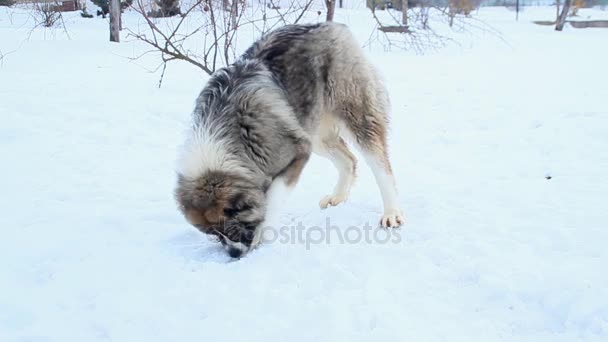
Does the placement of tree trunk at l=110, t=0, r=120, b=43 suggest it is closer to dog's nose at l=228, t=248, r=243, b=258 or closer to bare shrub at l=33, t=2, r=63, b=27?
bare shrub at l=33, t=2, r=63, b=27

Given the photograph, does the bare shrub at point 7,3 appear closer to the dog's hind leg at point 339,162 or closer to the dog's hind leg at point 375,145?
the dog's hind leg at point 339,162

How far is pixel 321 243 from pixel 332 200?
750 millimetres

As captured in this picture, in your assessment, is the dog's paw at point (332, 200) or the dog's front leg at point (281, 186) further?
the dog's paw at point (332, 200)

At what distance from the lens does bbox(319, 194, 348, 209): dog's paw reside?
3648 millimetres

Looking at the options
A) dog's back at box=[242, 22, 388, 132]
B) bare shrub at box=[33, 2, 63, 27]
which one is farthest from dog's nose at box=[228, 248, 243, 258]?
bare shrub at box=[33, 2, 63, 27]

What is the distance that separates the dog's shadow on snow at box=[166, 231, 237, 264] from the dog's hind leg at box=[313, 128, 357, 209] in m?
1.05

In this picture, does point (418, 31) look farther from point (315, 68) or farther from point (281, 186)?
point (281, 186)

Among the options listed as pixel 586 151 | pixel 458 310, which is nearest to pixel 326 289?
pixel 458 310

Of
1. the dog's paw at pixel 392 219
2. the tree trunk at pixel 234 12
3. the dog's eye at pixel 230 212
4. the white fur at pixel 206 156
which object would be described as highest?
the tree trunk at pixel 234 12

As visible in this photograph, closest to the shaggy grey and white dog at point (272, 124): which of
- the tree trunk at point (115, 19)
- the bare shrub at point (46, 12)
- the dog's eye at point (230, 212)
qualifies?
the dog's eye at point (230, 212)

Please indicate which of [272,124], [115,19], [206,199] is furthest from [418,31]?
[206,199]

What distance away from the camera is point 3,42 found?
10930 mm

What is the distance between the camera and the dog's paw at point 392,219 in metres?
3.18

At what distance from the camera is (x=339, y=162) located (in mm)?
3773
